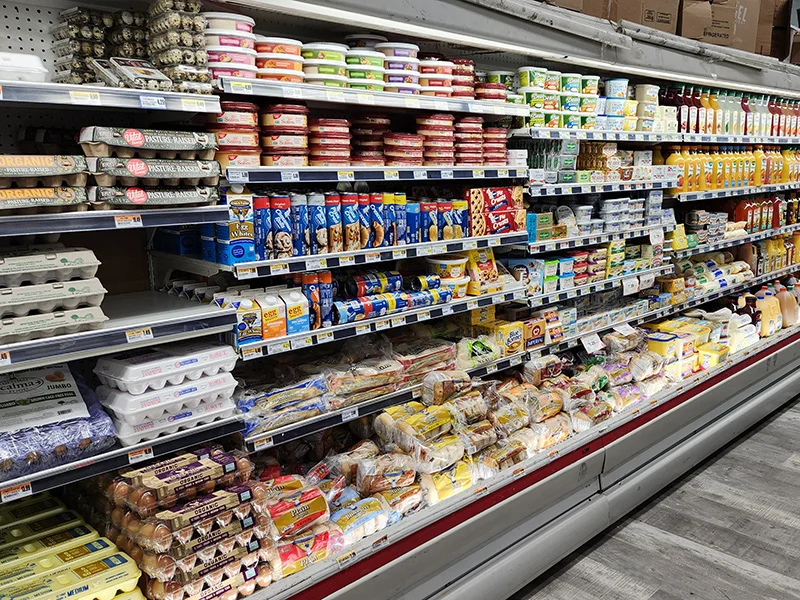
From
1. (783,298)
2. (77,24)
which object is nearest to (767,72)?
(783,298)

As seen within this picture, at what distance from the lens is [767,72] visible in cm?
502

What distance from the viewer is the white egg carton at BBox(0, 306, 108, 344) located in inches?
71.8

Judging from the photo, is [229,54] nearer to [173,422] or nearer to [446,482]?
[173,422]

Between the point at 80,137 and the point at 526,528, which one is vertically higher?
the point at 80,137

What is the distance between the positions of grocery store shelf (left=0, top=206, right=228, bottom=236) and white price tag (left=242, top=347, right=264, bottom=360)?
502 mm

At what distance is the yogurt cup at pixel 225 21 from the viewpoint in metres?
2.20

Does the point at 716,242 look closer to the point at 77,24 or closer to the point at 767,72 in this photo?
the point at 767,72

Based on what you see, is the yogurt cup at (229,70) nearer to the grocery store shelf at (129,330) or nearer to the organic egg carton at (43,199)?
the organic egg carton at (43,199)

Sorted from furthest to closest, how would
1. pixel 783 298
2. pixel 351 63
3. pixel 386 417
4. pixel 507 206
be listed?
1. pixel 783 298
2. pixel 507 206
3. pixel 386 417
4. pixel 351 63

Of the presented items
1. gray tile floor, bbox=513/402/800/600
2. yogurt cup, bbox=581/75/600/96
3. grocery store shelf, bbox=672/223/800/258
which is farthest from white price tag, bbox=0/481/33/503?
grocery store shelf, bbox=672/223/800/258

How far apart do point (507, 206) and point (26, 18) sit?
2181 millimetres

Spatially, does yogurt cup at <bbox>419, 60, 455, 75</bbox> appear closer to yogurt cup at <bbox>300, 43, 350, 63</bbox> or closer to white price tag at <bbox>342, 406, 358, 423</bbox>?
yogurt cup at <bbox>300, 43, 350, 63</bbox>

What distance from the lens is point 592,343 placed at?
13.4 feet

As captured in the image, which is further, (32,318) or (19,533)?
(19,533)
